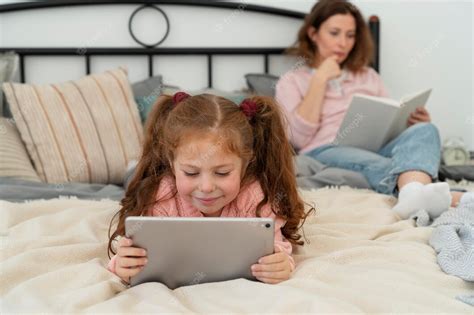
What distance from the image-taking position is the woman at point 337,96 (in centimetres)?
191

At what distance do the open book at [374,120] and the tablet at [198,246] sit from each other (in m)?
0.97

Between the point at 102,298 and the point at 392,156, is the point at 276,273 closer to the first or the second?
the point at 102,298

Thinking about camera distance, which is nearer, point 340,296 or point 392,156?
point 340,296

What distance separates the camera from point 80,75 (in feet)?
7.99

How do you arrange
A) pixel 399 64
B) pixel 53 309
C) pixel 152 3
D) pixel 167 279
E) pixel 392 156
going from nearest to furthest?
pixel 53 309
pixel 167 279
pixel 392 156
pixel 152 3
pixel 399 64

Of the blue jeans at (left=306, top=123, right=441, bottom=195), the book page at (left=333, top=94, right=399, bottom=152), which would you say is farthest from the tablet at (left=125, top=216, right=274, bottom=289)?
the book page at (left=333, top=94, right=399, bottom=152)

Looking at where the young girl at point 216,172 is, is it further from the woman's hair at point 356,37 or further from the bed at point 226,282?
the woman's hair at point 356,37

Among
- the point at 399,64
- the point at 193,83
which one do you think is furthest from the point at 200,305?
the point at 399,64

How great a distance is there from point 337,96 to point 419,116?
0.99 ft

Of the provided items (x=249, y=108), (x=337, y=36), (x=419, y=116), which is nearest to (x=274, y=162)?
(x=249, y=108)

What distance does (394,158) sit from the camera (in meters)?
1.90

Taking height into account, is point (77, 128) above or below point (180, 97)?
below

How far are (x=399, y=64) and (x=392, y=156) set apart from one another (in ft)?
2.49

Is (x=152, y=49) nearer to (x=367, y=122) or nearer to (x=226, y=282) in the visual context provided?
(x=367, y=122)
